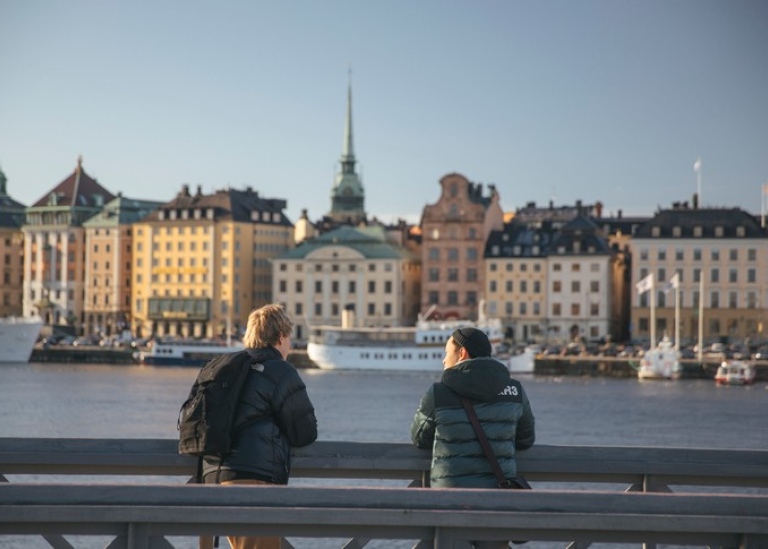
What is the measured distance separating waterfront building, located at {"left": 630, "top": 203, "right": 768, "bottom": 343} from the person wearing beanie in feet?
364

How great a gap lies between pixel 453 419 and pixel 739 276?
113040mm

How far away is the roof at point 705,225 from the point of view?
11700 centimetres

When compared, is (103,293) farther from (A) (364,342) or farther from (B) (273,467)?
(B) (273,467)

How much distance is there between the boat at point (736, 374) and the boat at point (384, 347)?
63.6ft

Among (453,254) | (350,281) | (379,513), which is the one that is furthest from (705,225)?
(379,513)

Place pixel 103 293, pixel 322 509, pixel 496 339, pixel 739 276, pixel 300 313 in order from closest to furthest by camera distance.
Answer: pixel 322 509 < pixel 496 339 < pixel 739 276 < pixel 300 313 < pixel 103 293

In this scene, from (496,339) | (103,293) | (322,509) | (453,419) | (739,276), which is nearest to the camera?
(322,509)

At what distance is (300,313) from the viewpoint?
131375mm

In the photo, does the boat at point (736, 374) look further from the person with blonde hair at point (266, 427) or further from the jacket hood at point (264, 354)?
the person with blonde hair at point (266, 427)

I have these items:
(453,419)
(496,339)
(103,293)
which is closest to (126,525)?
(453,419)

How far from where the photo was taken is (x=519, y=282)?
123 metres

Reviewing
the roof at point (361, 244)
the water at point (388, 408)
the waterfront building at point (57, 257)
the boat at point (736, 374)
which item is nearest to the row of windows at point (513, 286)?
the roof at point (361, 244)

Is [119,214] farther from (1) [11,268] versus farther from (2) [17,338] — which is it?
(2) [17,338]

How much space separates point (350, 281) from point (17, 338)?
2815cm
